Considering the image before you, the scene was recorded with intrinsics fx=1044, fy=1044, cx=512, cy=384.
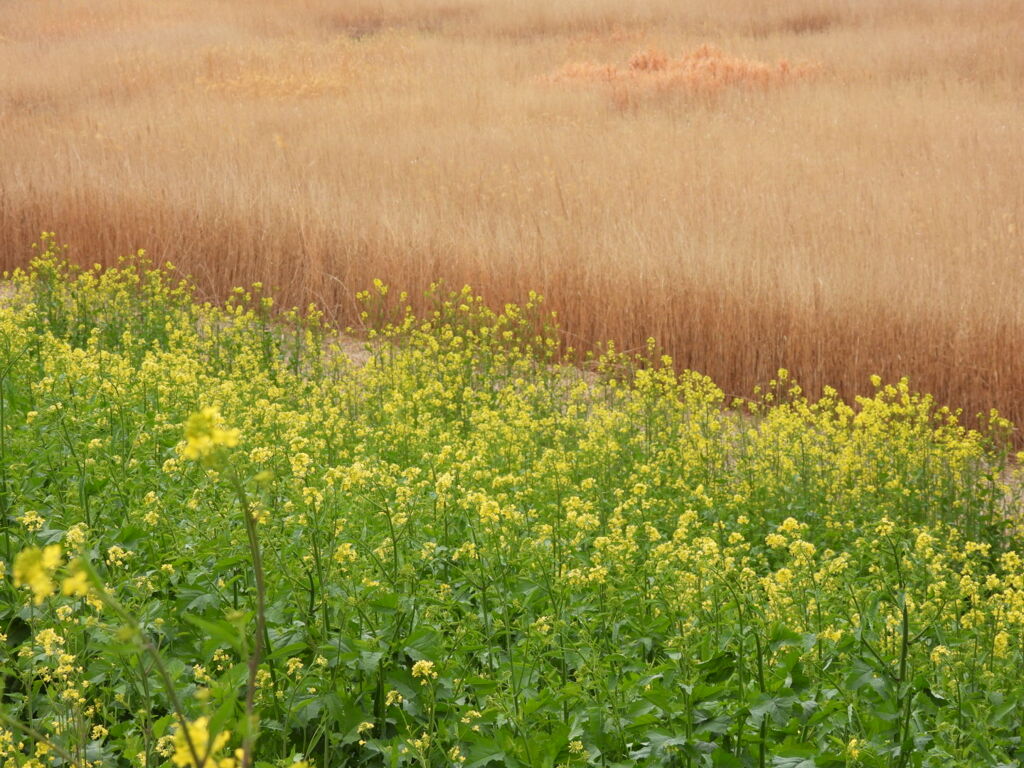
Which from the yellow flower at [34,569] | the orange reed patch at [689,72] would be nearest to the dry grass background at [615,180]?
the orange reed patch at [689,72]

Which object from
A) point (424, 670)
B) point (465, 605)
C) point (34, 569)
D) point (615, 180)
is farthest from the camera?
point (615, 180)

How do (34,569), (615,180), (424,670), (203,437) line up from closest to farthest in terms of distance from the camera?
1. (34,569)
2. (203,437)
3. (424,670)
4. (615,180)

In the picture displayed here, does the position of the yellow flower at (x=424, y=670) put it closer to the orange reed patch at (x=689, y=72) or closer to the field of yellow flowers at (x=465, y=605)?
the field of yellow flowers at (x=465, y=605)

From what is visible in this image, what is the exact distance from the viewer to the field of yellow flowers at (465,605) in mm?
2082

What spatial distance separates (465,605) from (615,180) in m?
6.60

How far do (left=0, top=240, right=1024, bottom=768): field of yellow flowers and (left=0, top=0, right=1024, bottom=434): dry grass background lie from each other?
1827mm

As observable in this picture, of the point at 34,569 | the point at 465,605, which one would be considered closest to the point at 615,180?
the point at 465,605

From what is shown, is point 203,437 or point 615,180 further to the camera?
point 615,180

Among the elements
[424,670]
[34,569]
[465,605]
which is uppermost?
[34,569]

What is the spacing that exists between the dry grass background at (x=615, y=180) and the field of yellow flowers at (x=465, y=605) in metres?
1.83

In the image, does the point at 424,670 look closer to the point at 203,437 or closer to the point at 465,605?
the point at 465,605

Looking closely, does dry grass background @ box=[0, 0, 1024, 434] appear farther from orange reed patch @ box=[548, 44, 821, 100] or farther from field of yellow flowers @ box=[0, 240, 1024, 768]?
field of yellow flowers @ box=[0, 240, 1024, 768]

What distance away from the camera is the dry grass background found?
623 cm

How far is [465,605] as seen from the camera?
106 inches
